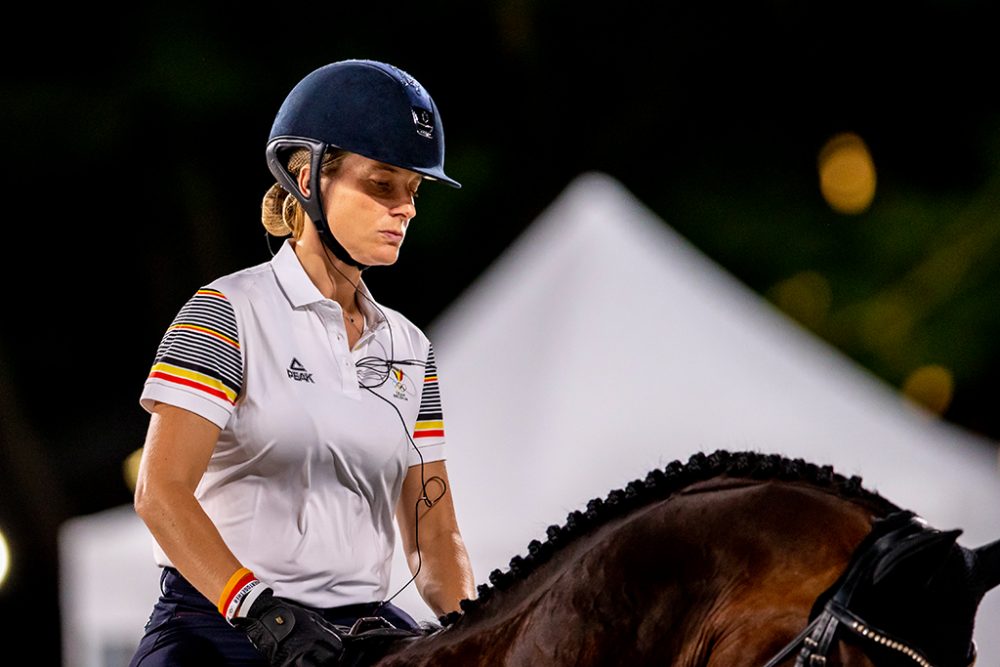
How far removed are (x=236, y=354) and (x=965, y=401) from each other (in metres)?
7.97

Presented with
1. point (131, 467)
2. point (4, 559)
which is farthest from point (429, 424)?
point (131, 467)

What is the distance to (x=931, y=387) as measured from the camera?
971 cm

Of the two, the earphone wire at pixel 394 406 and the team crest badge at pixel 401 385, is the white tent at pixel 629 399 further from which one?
the team crest badge at pixel 401 385

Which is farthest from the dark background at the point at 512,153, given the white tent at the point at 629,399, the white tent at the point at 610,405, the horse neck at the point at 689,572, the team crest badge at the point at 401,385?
the horse neck at the point at 689,572

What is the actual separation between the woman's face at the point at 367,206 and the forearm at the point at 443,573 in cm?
68

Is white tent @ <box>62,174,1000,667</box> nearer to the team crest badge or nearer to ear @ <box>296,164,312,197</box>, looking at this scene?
the team crest badge

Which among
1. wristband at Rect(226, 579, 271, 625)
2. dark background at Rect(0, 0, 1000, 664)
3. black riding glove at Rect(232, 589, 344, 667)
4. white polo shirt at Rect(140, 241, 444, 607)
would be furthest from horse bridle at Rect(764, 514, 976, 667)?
dark background at Rect(0, 0, 1000, 664)

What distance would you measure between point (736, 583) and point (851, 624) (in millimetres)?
190

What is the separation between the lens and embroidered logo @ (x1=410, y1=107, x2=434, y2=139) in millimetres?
2955

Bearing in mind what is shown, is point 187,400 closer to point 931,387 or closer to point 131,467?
point 131,467

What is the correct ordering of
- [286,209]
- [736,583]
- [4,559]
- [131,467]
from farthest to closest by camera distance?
[131,467], [4,559], [286,209], [736,583]

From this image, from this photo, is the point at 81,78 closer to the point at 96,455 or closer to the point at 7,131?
the point at 7,131

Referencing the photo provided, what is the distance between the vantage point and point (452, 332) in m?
6.99

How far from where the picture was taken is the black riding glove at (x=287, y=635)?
249 centimetres
